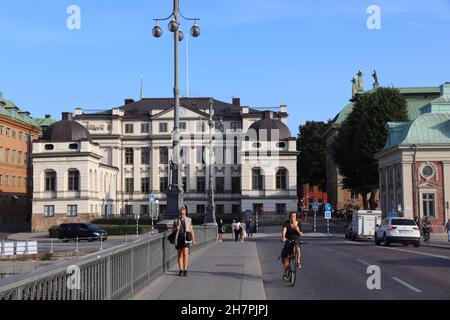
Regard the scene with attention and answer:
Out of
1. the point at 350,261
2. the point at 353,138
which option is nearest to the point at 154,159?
the point at 353,138

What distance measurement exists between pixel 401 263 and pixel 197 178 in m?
74.5

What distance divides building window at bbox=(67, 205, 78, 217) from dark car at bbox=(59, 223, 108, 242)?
25.9 metres

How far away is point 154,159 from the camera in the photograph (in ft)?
317

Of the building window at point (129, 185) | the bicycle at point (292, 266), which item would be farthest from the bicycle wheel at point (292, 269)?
the building window at point (129, 185)

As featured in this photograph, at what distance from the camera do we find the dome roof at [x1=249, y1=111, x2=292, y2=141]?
88.6 meters

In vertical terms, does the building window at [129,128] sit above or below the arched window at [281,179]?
above

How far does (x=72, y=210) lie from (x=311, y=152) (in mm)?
53811

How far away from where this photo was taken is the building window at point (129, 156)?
97312 mm

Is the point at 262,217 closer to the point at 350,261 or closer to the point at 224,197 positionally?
the point at 224,197

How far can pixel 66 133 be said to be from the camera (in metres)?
83.6

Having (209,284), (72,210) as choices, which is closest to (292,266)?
(209,284)

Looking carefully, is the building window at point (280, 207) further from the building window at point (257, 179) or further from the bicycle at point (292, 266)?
the bicycle at point (292, 266)

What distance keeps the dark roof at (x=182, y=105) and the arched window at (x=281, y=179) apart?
1128cm

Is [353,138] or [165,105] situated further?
[165,105]
